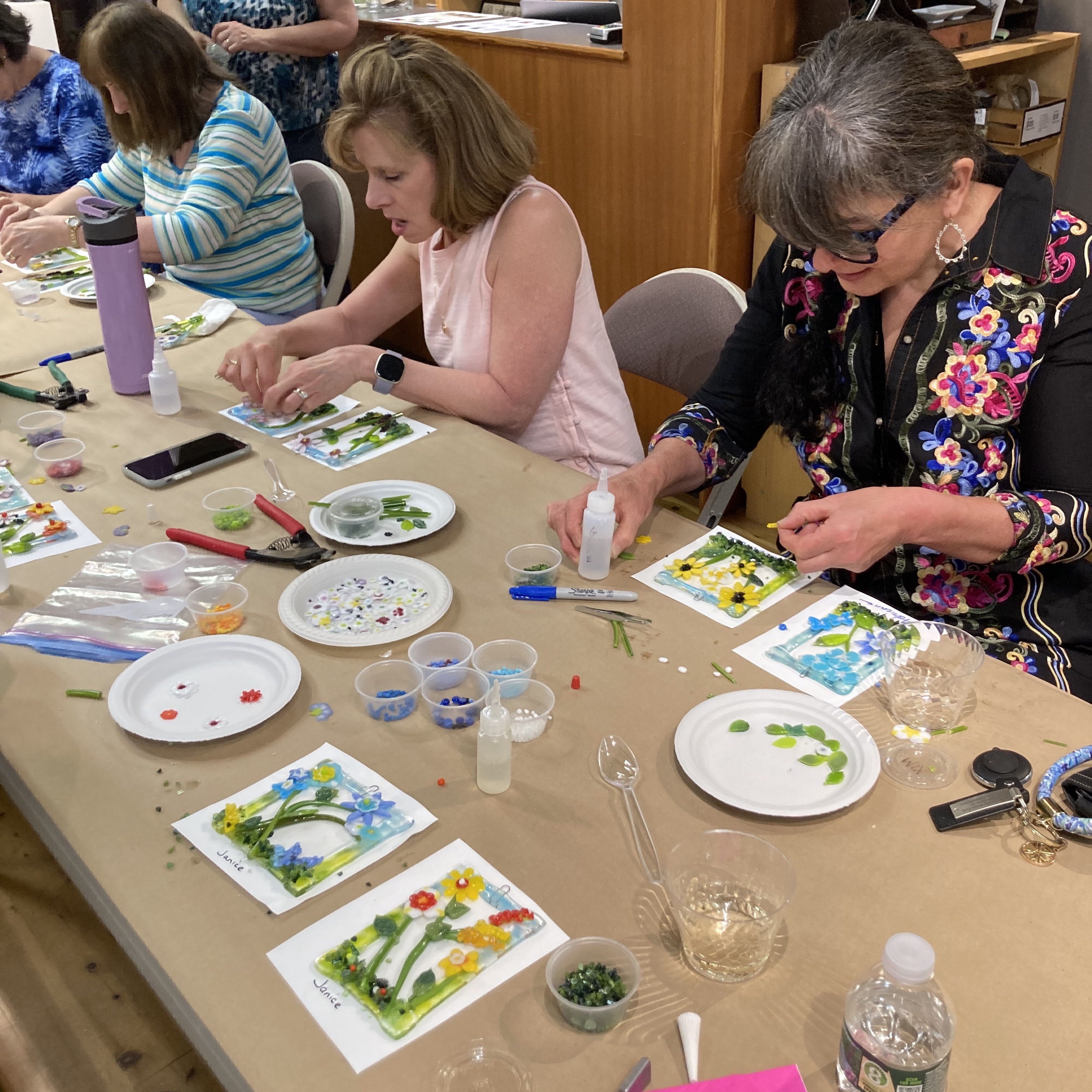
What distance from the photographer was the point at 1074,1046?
0.81 meters

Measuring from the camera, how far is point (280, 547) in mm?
1466

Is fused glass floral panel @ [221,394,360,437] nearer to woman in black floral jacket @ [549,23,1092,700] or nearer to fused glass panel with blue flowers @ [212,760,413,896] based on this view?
woman in black floral jacket @ [549,23,1092,700]

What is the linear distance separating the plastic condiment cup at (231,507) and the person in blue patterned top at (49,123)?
2.24 meters

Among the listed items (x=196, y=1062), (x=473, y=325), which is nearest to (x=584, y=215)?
(x=473, y=325)

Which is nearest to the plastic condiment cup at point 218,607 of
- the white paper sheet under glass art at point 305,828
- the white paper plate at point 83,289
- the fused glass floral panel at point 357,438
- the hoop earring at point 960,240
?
the white paper sheet under glass art at point 305,828

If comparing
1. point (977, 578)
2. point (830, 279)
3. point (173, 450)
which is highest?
point (830, 279)

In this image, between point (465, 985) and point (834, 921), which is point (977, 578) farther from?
point (465, 985)

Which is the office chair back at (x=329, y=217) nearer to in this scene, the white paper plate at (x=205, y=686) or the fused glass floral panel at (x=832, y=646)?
the white paper plate at (x=205, y=686)

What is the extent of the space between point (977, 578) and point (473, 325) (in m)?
0.99

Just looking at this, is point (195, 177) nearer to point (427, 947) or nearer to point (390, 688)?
point (390, 688)

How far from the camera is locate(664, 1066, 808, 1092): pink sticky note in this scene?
786 millimetres

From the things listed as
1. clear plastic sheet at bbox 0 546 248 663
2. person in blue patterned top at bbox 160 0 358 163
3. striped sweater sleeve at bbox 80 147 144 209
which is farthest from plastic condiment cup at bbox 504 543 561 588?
person in blue patterned top at bbox 160 0 358 163

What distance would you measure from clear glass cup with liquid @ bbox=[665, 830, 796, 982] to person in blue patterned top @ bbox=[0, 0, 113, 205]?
3.21 meters

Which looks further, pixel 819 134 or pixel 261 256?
pixel 261 256
